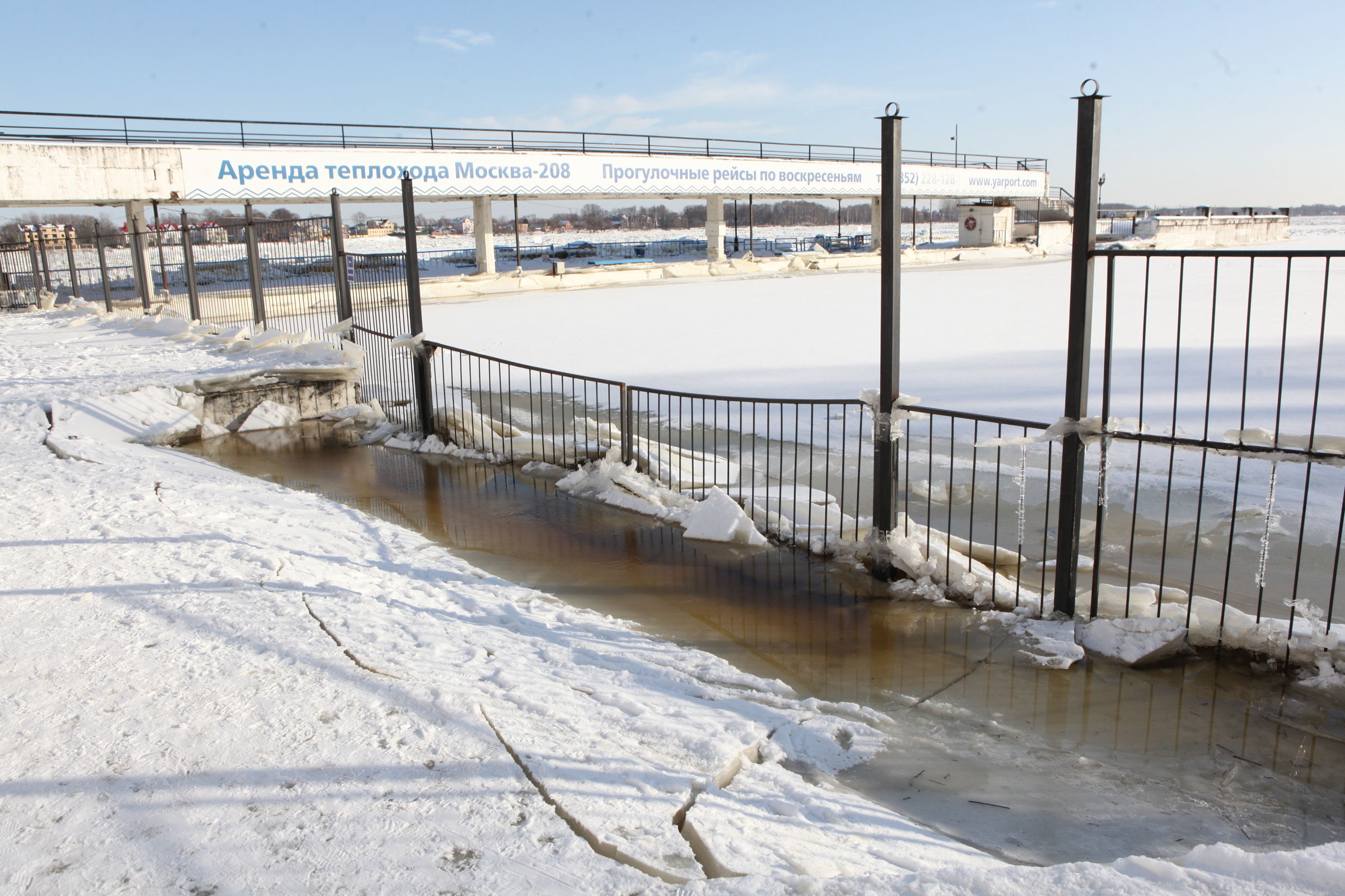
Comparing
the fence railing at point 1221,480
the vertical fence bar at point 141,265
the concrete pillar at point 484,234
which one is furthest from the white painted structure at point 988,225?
the vertical fence bar at point 141,265

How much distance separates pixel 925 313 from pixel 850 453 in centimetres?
1381

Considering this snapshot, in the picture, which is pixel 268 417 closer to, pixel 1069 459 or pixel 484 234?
pixel 1069 459

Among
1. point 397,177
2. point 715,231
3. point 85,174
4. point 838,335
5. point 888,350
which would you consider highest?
point 397,177

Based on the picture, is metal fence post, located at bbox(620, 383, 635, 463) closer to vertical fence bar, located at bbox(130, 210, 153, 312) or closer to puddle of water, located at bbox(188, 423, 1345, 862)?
puddle of water, located at bbox(188, 423, 1345, 862)

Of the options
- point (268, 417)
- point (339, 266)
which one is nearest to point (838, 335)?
point (339, 266)

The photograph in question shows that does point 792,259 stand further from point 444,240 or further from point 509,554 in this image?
point 444,240

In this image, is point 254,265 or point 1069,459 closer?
point 1069,459

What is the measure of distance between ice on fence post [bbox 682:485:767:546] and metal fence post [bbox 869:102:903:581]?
3.40 ft

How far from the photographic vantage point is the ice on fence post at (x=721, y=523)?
270 inches

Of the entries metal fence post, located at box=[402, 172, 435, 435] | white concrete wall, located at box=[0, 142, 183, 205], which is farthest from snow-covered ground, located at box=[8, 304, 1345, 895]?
white concrete wall, located at box=[0, 142, 183, 205]

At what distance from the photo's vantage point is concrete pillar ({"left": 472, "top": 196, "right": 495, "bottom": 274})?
33375mm

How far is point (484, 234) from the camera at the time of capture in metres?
33.7

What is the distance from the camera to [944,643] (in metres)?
5.09

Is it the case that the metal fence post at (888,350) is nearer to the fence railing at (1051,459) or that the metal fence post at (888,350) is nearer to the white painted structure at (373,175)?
the fence railing at (1051,459)
